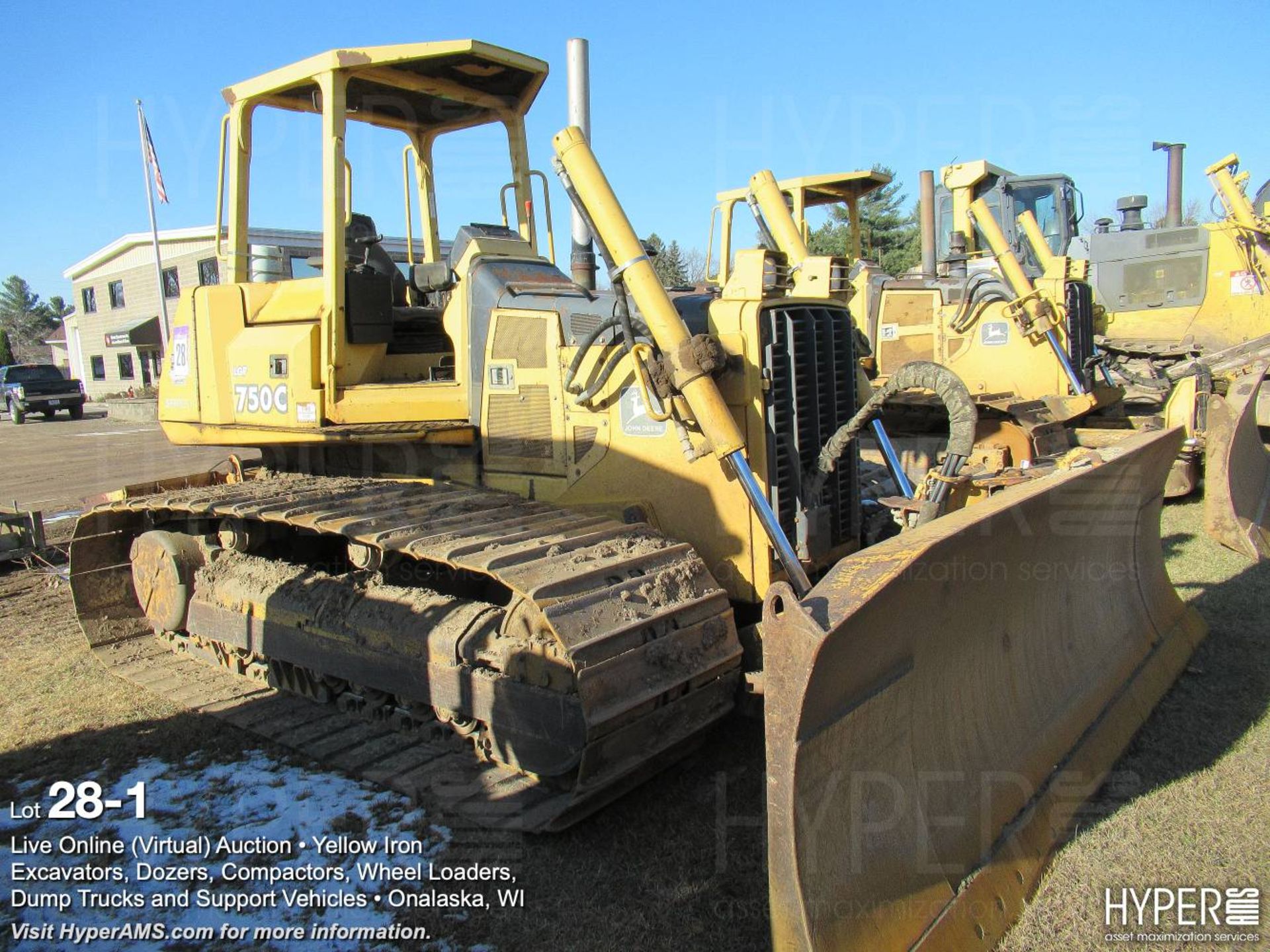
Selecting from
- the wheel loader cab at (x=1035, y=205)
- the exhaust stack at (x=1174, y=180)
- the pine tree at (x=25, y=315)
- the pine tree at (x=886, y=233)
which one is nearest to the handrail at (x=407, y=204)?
the wheel loader cab at (x=1035, y=205)

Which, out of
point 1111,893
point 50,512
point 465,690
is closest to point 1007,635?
point 1111,893

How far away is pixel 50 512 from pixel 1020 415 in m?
10.4

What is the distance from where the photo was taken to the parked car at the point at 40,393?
1092 inches

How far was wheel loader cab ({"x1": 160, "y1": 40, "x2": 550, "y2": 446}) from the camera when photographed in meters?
4.83

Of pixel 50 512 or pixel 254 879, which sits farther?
pixel 50 512

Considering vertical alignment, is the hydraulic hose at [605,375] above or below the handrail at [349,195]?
below

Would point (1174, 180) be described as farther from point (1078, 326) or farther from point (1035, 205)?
point (1078, 326)

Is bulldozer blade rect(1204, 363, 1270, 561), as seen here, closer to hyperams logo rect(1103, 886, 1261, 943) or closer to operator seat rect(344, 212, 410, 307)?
hyperams logo rect(1103, 886, 1261, 943)

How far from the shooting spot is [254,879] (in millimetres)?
3367

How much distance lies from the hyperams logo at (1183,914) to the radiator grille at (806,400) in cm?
186

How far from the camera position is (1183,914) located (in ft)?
9.85

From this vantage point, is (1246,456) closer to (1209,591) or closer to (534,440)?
(1209,591)

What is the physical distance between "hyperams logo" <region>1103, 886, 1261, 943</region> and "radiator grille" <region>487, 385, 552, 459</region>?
2928 mm

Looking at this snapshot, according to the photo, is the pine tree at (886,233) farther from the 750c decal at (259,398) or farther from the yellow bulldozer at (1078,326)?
the 750c decal at (259,398)
